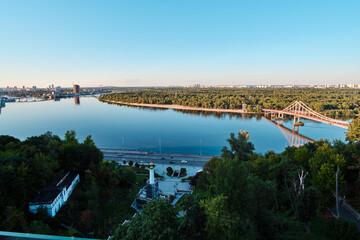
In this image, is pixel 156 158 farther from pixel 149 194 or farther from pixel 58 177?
pixel 58 177

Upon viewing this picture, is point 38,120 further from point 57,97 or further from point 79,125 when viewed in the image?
point 57,97

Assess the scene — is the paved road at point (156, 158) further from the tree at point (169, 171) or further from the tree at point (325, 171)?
the tree at point (325, 171)

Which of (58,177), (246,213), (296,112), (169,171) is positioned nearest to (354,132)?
(169,171)

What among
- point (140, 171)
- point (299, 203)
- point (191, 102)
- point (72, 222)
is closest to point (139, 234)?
point (299, 203)

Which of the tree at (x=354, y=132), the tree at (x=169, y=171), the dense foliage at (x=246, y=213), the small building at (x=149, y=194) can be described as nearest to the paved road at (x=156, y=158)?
the tree at (x=169, y=171)

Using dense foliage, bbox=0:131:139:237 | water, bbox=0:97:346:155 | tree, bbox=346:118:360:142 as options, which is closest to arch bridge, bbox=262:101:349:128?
water, bbox=0:97:346:155
